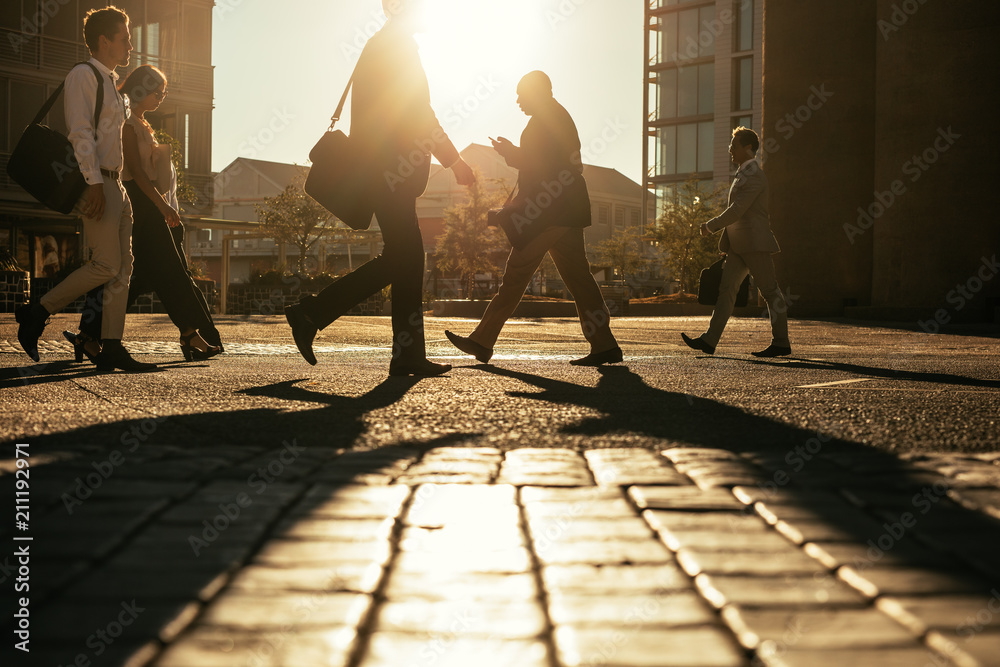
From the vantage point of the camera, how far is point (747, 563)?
1848mm

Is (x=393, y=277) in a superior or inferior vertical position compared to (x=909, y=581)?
superior

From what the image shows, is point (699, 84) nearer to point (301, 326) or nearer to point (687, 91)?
point (687, 91)

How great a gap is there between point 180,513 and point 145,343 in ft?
25.0

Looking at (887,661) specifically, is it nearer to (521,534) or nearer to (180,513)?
(521,534)

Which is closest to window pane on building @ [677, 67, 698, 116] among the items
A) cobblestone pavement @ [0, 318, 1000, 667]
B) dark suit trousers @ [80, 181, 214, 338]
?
dark suit trousers @ [80, 181, 214, 338]

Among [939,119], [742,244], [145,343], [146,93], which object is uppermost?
[939,119]

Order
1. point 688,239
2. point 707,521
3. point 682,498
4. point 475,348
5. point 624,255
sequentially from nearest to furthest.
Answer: point 707,521, point 682,498, point 475,348, point 688,239, point 624,255

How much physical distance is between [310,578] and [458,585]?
254 millimetres

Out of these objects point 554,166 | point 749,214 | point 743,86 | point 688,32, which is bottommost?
point 749,214

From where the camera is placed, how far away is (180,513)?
220cm

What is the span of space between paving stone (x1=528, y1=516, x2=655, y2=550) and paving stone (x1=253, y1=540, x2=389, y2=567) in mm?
314

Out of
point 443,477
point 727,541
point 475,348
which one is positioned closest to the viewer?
point 727,541

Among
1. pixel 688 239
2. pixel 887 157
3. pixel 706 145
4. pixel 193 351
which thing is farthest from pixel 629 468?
pixel 706 145

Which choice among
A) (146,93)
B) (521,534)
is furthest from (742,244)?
(521,534)
